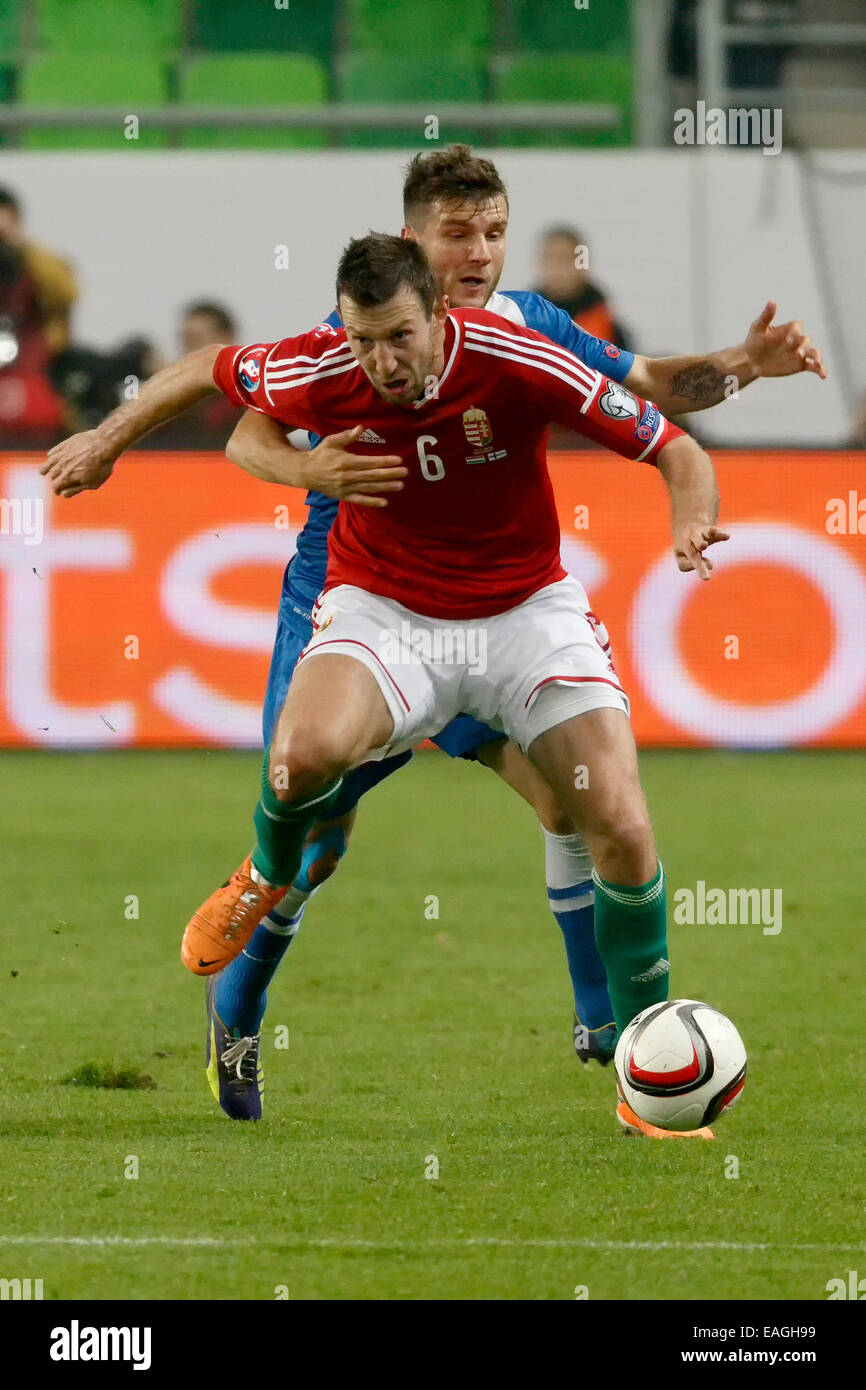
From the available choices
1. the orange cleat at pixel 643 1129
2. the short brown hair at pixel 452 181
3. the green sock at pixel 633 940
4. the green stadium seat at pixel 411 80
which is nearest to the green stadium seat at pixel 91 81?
the green stadium seat at pixel 411 80

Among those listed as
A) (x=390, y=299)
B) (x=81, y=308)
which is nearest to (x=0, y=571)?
(x=81, y=308)

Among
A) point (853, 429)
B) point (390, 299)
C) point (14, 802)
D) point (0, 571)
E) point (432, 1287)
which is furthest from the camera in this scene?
point (853, 429)

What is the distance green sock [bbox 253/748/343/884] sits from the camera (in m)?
4.77

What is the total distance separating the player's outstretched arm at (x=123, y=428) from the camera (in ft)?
16.6

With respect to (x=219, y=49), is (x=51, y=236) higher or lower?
lower

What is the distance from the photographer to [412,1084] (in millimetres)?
5359

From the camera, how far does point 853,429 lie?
469 inches

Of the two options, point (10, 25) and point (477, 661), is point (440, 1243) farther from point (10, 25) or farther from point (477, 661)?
point (10, 25)

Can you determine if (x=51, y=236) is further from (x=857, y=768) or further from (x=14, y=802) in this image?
(x=857, y=768)

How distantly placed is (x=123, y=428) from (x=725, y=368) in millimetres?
1459

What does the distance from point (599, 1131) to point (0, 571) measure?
20.9 feet

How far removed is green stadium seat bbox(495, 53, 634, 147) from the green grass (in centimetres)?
524

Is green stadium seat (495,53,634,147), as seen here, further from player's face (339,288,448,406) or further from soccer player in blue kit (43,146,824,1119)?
player's face (339,288,448,406)

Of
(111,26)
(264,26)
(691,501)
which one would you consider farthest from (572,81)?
(691,501)
